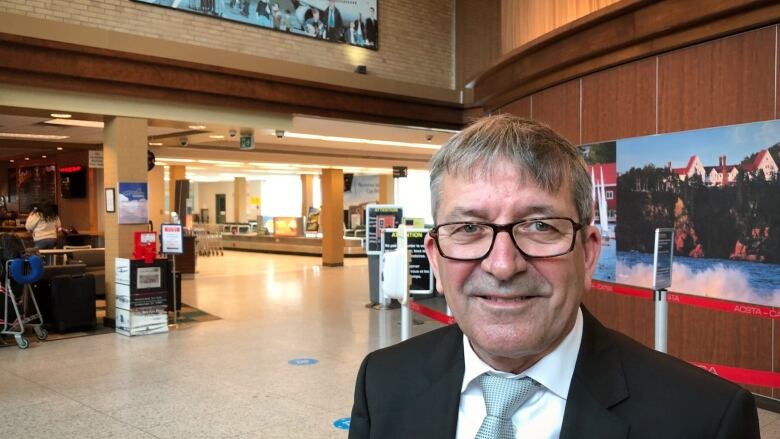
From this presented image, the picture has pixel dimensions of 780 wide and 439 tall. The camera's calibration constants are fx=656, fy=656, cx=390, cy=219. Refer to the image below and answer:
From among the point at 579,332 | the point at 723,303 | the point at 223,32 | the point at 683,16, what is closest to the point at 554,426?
the point at 579,332

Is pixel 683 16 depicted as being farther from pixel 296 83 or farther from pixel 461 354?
pixel 296 83

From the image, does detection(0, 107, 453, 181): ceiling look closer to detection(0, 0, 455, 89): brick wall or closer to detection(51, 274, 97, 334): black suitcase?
detection(0, 0, 455, 89): brick wall

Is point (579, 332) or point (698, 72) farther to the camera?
point (698, 72)

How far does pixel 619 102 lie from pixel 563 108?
102 centimetres

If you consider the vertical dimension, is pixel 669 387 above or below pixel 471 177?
below

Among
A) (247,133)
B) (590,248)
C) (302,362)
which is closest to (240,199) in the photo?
(247,133)

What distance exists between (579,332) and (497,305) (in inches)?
8.1

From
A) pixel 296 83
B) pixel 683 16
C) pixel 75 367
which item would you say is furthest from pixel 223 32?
pixel 683 16

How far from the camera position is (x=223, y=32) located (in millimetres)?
9945

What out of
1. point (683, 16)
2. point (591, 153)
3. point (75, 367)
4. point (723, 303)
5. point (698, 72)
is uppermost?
point (683, 16)

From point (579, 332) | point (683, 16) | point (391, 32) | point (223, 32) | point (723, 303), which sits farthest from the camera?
point (391, 32)

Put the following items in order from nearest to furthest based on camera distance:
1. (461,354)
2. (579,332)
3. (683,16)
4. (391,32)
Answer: (579,332)
(461,354)
(683,16)
(391,32)

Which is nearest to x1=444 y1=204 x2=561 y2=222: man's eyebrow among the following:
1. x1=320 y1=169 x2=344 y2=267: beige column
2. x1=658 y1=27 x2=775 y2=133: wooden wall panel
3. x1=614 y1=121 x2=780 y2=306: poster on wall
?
x1=614 y1=121 x2=780 y2=306: poster on wall

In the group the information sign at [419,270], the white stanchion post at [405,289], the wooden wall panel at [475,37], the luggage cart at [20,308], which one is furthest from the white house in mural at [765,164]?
the luggage cart at [20,308]
